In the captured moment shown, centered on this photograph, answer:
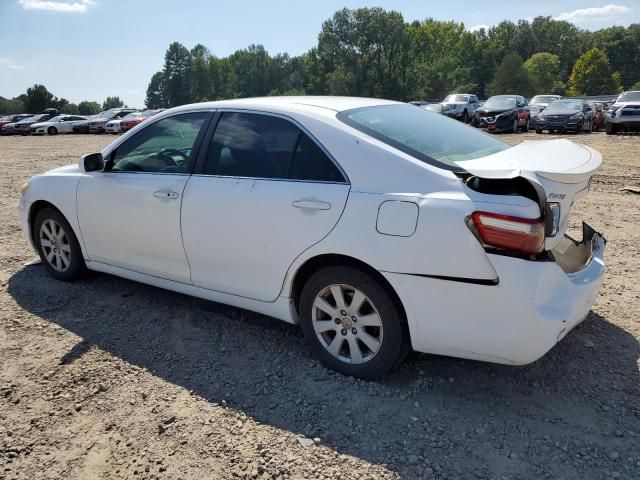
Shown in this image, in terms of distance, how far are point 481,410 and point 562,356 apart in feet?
2.77

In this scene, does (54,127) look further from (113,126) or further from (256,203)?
(256,203)

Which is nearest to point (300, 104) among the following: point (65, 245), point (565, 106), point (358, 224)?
point (358, 224)

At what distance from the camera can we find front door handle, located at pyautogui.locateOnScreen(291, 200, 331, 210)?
2967 millimetres

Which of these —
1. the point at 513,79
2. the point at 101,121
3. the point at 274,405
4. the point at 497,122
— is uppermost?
the point at 513,79

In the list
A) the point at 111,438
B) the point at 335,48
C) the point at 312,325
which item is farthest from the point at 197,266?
the point at 335,48

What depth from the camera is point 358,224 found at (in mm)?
2840

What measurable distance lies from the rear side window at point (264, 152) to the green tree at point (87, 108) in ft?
366

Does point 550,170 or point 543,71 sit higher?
point 543,71

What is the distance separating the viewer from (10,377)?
129 inches

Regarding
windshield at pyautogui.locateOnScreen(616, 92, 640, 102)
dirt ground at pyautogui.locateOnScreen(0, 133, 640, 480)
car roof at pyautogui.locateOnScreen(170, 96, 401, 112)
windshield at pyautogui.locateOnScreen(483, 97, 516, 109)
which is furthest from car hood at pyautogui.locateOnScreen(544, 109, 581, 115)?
car roof at pyautogui.locateOnScreen(170, 96, 401, 112)

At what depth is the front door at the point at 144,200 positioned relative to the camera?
3699 millimetres

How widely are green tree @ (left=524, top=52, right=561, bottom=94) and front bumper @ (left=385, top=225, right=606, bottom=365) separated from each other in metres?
97.6

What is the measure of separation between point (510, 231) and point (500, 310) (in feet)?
1.29

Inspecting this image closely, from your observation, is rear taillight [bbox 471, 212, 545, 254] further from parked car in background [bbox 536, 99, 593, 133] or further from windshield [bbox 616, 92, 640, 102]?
windshield [bbox 616, 92, 640, 102]
